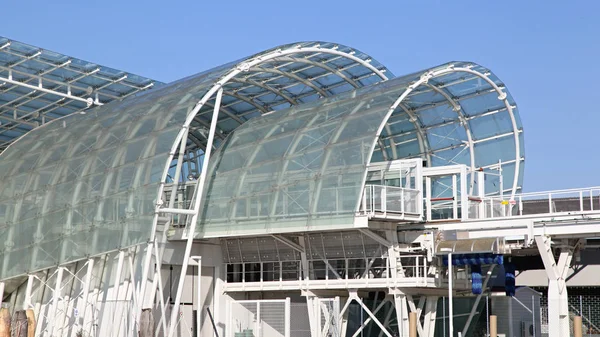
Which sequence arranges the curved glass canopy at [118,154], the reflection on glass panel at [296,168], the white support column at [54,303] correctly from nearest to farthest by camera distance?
the reflection on glass panel at [296,168] < the curved glass canopy at [118,154] < the white support column at [54,303]

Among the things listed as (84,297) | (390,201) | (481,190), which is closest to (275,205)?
(390,201)

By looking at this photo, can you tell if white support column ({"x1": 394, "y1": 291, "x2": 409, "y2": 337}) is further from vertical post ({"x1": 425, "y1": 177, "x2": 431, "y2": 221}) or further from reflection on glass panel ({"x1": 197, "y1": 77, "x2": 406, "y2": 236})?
reflection on glass panel ({"x1": 197, "y1": 77, "x2": 406, "y2": 236})

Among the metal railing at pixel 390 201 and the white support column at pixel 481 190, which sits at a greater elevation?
the white support column at pixel 481 190

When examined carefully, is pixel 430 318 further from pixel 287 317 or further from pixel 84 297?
pixel 84 297

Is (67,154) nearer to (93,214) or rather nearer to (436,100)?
(93,214)

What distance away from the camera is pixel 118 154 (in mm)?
41312

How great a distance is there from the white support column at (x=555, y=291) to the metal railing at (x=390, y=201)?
5.07 meters

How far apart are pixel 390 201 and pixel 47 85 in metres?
20.3

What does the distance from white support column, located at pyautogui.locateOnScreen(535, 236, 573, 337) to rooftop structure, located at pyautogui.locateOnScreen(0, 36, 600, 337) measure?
11 centimetres

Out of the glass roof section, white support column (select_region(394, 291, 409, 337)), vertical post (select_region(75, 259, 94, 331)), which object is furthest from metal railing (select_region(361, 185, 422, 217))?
the glass roof section

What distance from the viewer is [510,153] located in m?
47.9

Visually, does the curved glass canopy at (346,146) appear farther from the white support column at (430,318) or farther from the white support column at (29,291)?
the white support column at (29,291)

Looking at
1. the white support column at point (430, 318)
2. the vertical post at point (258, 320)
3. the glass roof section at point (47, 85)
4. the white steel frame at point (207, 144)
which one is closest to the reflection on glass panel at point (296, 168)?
the white steel frame at point (207, 144)

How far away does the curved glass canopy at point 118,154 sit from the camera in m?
39.5
